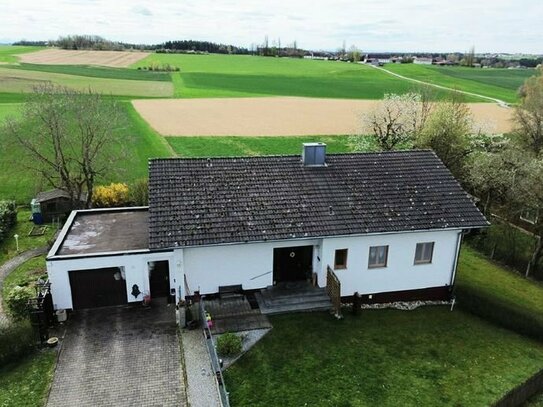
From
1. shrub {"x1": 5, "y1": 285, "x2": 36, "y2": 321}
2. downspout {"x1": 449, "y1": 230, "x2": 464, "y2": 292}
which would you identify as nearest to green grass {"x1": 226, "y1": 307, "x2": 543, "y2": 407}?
downspout {"x1": 449, "y1": 230, "x2": 464, "y2": 292}

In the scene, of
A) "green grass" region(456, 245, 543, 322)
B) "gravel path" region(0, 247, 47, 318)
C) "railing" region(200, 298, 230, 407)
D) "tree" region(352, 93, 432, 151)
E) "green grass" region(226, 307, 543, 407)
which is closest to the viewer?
"railing" region(200, 298, 230, 407)

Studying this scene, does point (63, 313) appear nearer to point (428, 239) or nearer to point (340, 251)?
point (340, 251)

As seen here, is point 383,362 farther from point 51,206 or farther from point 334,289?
point 51,206

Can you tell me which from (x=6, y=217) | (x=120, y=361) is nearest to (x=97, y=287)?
(x=120, y=361)

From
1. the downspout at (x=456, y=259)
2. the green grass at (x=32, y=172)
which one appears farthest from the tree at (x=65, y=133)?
the downspout at (x=456, y=259)

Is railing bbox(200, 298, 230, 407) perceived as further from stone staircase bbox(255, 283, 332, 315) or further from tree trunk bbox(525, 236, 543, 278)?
tree trunk bbox(525, 236, 543, 278)

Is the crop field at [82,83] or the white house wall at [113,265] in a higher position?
the crop field at [82,83]

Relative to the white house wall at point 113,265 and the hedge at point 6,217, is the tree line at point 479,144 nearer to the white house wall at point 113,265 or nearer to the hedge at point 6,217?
the white house wall at point 113,265
